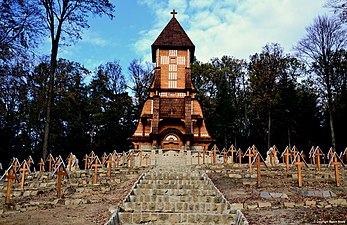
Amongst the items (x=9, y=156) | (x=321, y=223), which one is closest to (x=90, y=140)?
(x=9, y=156)

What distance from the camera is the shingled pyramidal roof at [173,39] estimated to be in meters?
33.5

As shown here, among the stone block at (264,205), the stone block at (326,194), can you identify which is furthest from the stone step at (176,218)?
the stone block at (326,194)

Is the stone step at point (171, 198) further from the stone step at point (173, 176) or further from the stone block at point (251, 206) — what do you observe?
the stone step at point (173, 176)

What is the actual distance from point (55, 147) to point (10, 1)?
80.1ft

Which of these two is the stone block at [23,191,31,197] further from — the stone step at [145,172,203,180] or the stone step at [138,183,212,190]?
the stone step at [145,172,203,180]

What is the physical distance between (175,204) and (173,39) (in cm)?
2769

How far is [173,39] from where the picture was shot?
34.4 meters

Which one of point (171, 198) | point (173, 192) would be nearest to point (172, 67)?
point (173, 192)

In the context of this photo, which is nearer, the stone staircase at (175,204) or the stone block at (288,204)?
the stone staircase at (175,204)

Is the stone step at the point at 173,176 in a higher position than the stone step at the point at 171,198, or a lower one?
higher

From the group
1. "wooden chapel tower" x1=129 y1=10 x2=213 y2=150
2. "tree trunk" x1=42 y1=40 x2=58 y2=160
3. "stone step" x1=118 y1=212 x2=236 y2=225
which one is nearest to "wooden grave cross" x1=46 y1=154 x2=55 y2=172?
"tree trunk" x1=42 y1=40 x2=58 y2=160

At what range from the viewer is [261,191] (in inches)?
420

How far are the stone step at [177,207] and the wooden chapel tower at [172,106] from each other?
65.2 feet

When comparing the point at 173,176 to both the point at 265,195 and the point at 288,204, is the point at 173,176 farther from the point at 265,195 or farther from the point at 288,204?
the point at 288,204
